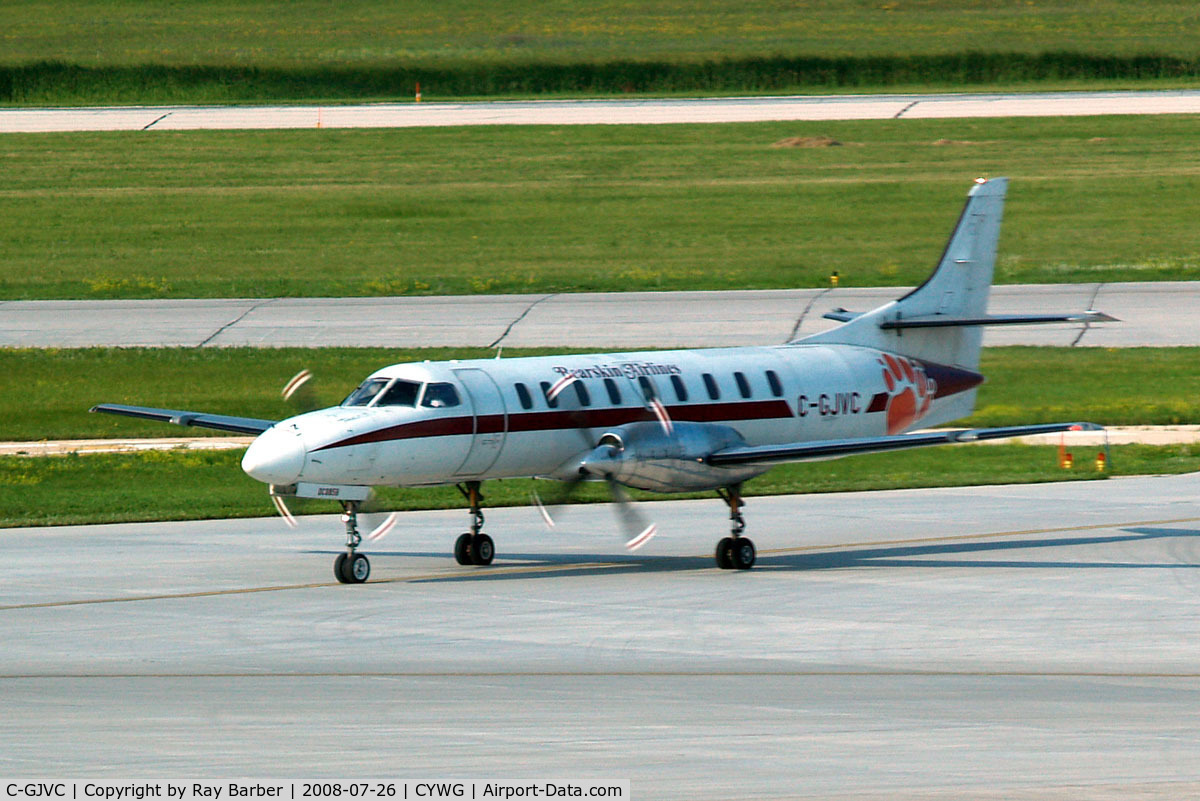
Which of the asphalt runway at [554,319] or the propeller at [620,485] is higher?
the asphalt runway at [554,319]

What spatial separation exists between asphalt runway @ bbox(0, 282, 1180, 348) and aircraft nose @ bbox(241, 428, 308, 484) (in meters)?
24.8

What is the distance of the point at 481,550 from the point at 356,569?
8.10 ft

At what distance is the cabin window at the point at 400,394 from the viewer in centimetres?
2316

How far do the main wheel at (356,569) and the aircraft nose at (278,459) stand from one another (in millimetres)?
1689

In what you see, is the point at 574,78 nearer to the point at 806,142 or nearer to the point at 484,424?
the point at 806,142

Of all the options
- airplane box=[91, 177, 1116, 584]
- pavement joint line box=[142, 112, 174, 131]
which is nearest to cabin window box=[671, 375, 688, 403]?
airplane box=[91, 177, 1116, 584]

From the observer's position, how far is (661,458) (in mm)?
23641

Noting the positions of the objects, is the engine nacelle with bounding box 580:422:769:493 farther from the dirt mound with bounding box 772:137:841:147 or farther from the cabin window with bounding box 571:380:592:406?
the dirt mound with bounding box 772:137:841:147

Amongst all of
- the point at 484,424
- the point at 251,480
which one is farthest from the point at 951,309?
the point at 251,480

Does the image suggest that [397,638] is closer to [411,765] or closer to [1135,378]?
[411,765]

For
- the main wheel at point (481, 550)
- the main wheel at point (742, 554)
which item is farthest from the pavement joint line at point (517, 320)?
the main wheel at point (742, 554)

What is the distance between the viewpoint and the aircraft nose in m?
22.0

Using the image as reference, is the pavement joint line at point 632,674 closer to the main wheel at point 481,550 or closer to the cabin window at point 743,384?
the main wheel at point 481,550

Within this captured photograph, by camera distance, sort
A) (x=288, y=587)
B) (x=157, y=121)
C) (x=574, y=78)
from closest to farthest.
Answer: (x=288, y=587) → (x=157, y=121) → (x=574, y=78)
